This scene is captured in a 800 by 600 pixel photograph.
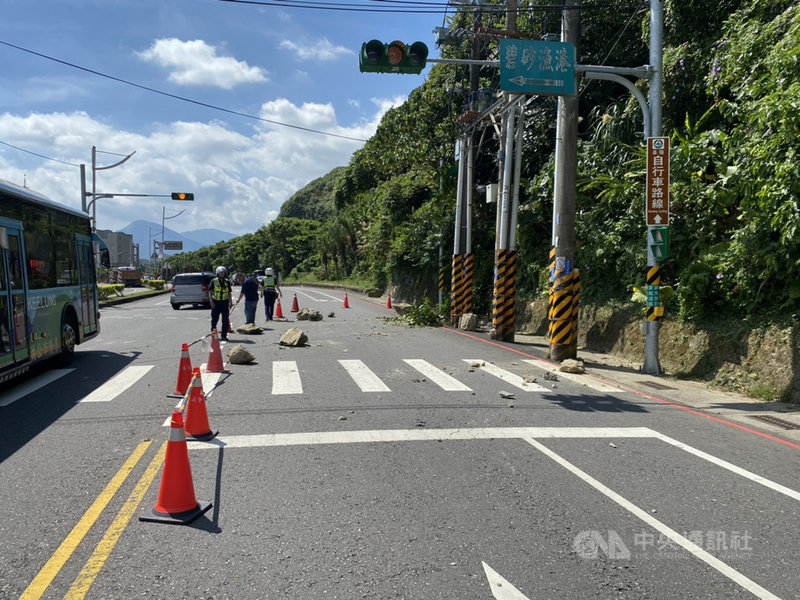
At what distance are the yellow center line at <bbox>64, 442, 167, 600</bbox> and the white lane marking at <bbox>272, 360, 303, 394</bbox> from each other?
3.44m

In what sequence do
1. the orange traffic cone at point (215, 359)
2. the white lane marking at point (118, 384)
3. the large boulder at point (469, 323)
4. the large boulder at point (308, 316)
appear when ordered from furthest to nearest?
1. the large boulder at point (308, 316)
2. the large boulder at point (469, 323)
3. the orange traffic cone at point (215, 359)
4. the white lane marking at point (118, 384)

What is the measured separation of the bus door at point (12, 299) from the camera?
8328mm

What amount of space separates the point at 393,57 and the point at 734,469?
296 inches

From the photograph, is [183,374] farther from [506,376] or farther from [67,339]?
[506,376]

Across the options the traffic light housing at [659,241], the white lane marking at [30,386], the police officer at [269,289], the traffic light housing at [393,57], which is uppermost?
the traffic light housing at [393,57]

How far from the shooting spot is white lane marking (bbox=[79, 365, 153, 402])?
8.44 m

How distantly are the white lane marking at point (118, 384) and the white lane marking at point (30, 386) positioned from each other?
36.8 inches

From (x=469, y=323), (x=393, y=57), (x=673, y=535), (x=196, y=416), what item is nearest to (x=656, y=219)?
(x=393, y=57)

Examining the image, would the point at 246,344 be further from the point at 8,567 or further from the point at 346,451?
the point at 8,567

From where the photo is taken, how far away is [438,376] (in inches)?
400

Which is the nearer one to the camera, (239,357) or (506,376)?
(506,376)

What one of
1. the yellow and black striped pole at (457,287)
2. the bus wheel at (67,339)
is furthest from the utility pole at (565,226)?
the bus wheel at (67,339)

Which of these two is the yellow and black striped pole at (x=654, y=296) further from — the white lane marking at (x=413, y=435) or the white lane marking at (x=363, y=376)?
the white lane marking at (x=363, y=376)

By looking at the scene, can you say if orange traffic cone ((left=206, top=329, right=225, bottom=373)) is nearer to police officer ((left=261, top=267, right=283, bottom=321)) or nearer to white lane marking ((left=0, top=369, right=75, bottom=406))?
white lane marking ((left=0, top=369, right=75, bottom=406))
